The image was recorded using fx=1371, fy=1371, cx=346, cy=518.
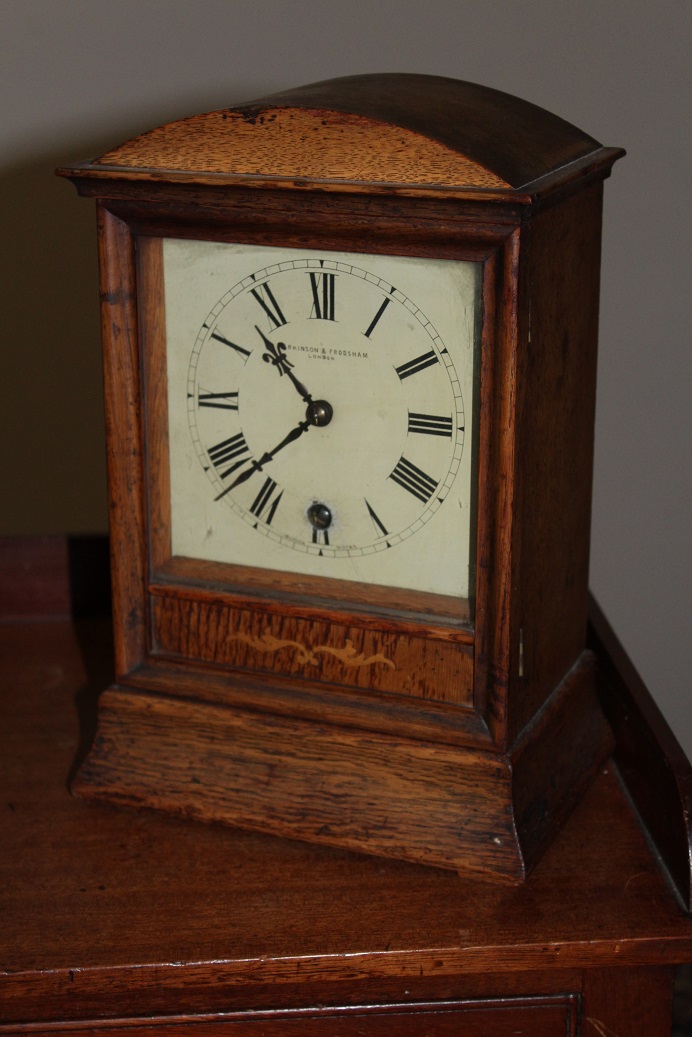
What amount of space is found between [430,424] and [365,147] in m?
0.22

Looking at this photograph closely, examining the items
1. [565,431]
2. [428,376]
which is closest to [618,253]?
[565,431]

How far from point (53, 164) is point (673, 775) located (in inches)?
41.7

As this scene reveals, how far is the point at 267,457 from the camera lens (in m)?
1.17

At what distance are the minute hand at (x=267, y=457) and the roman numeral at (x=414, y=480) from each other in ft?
0.28

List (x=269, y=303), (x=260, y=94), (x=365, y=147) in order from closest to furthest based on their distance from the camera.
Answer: (x=365, y=147), (x=269, y=303), (x=260, y=94)

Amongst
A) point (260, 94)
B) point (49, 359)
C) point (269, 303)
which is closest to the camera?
point (269, 303)

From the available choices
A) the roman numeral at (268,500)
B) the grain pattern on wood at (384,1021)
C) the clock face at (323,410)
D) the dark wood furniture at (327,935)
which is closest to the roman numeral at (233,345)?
the clock face at (323,410)

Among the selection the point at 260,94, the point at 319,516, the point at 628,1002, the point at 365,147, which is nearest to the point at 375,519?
the point at 319,516

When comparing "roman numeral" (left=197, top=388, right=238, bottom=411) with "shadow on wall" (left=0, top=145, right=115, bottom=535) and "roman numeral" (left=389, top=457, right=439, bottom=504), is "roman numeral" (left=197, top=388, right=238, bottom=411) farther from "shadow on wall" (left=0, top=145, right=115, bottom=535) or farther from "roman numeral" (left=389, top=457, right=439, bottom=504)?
"shadow on wall" (left=0, top=145, right=115, bottom=535)

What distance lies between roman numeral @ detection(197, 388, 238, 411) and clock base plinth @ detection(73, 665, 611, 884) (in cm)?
26

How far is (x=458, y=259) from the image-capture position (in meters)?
1.03

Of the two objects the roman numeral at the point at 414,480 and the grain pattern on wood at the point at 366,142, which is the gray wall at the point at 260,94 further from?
the roman numeral at the point at 414,480

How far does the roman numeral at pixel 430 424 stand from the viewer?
3.58 ft

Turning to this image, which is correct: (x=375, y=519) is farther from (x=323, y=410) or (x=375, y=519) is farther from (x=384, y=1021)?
(x=384, y=1021)
